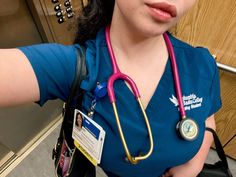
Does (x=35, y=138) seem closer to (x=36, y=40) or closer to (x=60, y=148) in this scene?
(x=36, y=40)

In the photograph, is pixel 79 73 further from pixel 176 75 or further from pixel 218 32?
pixel 218 32

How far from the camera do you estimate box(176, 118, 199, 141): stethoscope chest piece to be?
0.56m

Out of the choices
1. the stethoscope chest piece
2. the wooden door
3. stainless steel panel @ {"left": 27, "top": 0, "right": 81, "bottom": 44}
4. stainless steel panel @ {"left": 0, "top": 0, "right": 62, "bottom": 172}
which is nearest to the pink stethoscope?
the stethoscope chest piece

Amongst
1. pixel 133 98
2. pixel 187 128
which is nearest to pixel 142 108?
pixel 133 98

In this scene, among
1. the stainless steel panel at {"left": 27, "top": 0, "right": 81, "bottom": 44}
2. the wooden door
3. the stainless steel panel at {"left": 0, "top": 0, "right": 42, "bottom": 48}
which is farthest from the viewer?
the stainless steel panel at {"left": 27, "top": 0, "right": 81, "bottom": 44}

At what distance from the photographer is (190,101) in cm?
60

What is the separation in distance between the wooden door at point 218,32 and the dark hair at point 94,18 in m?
0.47

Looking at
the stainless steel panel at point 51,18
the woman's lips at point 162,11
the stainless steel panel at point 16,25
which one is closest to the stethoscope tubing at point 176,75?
the woman's lips at point 162,11

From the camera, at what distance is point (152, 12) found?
0.45 metres

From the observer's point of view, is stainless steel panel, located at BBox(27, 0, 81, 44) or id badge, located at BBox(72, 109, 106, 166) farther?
stainless steel panel, located at BBox(27, 0, 81, 44)

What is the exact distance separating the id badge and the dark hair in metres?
0.23

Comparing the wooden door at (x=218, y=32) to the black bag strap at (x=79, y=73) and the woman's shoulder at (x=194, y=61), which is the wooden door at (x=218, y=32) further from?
the black bag strap at (x=79, y=73)

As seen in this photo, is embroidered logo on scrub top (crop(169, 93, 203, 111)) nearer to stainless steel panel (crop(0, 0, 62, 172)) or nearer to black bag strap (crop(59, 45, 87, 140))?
black bag strap (crop(59, 45, 87, 140))

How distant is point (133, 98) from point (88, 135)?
17cm
